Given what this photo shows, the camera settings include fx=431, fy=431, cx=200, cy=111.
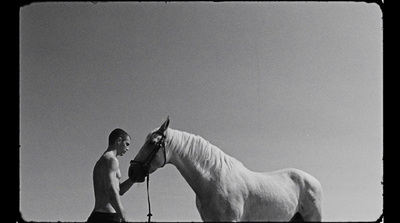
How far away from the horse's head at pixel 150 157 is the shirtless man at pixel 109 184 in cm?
21

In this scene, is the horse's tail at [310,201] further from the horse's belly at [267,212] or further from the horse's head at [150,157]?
the horse's head at [150,157]

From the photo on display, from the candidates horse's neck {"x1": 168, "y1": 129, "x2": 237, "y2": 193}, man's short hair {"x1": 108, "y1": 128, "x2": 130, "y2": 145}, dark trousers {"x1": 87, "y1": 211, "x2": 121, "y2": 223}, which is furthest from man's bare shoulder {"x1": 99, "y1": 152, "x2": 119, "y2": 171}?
horse's neck {"x1": 168, "y1": 129, "x2": 237, "y2": 193}

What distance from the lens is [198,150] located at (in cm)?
392

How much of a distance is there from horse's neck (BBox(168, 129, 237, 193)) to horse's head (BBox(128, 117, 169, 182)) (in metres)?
0.08

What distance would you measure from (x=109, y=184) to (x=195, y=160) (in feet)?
2.63

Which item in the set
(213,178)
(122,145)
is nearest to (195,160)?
(213,178)

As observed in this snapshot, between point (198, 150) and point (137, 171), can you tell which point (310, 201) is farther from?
point (137, 171)

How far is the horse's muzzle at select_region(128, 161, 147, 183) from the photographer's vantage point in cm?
385

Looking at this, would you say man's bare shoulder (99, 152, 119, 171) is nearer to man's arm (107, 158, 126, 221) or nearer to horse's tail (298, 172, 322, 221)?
man's arm (107, 158, 126, 221)

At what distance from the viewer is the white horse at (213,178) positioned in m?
3.71
